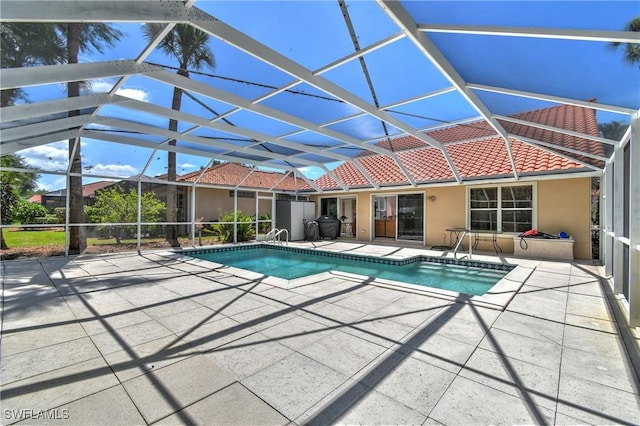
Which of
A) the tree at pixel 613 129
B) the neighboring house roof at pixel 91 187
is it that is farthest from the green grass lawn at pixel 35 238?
the tree at pixel 613 129

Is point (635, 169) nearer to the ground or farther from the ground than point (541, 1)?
nearer to the ground

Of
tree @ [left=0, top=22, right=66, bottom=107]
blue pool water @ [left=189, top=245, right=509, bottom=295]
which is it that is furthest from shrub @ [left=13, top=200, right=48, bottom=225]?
tree @ [left=0, top=22, right=66, bottom=107]

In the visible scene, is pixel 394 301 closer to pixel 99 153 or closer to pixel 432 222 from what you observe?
pixel 432 222

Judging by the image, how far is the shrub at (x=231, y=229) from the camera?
44.5 ft

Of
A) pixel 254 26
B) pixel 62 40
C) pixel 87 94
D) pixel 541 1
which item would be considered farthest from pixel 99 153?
pixel 541 1

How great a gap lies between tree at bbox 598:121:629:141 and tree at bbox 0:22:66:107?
7937mm

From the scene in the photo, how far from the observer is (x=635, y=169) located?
3.62m

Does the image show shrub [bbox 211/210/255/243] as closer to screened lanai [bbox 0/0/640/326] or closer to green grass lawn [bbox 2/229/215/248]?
green grass lawn [bbox 2/229/215/248]

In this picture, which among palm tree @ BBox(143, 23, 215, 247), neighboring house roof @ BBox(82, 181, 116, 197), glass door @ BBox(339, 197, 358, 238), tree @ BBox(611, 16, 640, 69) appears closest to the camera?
tree @ BBox(611, 16, 640, 69)

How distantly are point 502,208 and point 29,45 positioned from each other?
12.4 metres

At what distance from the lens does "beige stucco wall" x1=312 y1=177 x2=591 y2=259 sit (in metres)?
8.80

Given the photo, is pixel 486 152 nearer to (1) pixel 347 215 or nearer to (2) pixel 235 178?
(1) pixel 347 215

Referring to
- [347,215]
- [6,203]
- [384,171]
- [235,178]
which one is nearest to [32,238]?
[6,203]

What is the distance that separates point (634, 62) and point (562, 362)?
306 cm
